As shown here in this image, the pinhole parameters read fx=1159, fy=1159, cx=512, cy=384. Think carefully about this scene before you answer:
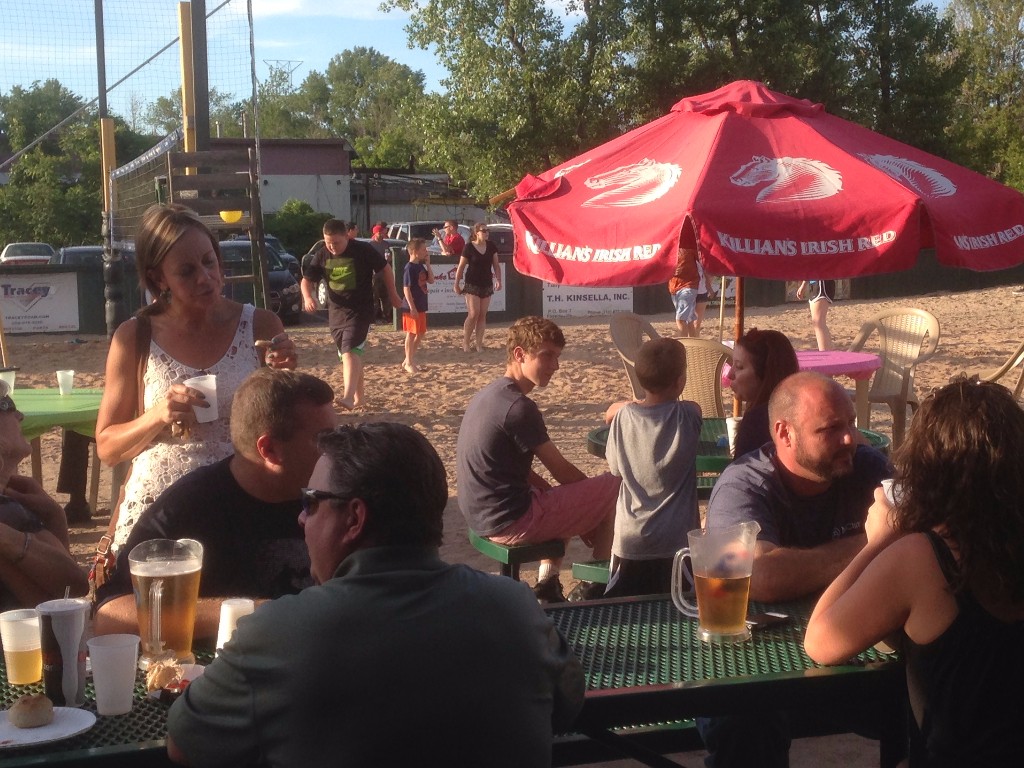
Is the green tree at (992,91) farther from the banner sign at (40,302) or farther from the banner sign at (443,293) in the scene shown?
the banner sign at (40,302)

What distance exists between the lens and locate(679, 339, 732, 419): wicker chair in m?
7.39

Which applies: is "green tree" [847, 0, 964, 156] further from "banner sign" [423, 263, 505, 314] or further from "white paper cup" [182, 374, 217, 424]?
"white paper cup" [182, 374, 217, 424]

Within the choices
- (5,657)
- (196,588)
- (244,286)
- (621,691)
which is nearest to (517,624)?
(621,691)

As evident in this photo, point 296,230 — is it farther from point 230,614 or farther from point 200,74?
point 230,614

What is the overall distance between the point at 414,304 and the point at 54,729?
12.1 m

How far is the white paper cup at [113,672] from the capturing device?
2.12 meters

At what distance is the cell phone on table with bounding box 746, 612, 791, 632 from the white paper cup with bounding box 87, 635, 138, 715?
132cm

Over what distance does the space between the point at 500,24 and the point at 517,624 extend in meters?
29.2

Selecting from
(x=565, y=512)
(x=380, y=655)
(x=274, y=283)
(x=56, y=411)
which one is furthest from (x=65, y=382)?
(x=274, y=283)

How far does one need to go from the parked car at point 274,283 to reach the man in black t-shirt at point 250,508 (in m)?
16.1

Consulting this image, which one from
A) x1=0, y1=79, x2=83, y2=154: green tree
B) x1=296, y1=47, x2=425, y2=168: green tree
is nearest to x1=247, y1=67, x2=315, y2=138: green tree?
x1=296, y1=47, x2=425, y2=168: green tree

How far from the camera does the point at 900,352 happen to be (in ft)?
29.1

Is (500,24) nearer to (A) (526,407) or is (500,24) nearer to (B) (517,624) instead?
(A) (526,407)

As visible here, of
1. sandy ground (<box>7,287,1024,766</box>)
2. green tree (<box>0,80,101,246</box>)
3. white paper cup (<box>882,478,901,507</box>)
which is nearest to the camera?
white paper cup (<box>882,478,901,507</box>)
